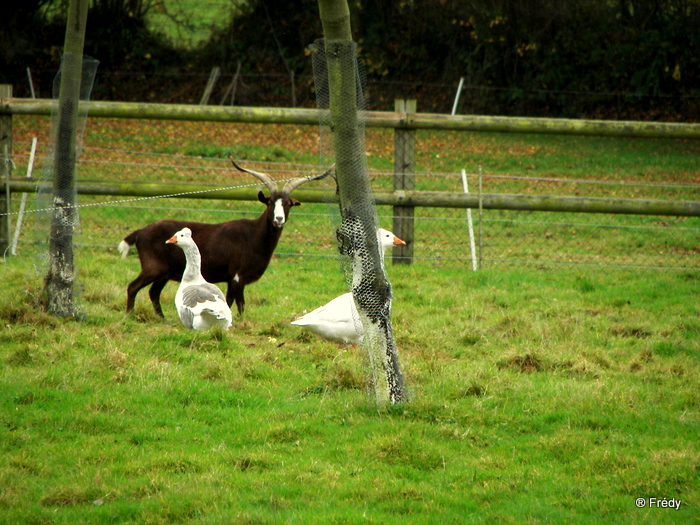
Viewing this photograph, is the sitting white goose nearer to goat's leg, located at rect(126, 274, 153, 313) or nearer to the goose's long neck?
the goose's long neck

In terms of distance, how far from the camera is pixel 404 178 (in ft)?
32.3

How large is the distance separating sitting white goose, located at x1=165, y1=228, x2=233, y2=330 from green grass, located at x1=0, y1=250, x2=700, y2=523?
0.18m

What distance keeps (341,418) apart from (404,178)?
5355 mm

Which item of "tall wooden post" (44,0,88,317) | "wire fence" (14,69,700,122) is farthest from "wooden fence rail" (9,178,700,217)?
"wire fence" (14,69,700,122)

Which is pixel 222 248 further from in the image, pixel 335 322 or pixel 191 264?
pixel 335 322

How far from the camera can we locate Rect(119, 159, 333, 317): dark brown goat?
294 inches

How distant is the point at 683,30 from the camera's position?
69.4 feet

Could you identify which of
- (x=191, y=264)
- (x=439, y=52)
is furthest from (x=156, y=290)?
(x=439, y=52)

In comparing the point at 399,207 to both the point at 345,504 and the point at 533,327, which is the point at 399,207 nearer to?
the point at 533,327

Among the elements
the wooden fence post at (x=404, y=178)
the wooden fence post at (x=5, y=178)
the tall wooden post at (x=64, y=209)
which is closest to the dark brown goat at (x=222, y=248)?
the tall wooden post at (x=64, y=209)

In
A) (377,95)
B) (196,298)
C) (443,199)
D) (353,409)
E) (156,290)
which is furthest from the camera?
(377,95)

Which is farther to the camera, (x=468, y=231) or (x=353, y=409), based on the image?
(x=468, y=231)

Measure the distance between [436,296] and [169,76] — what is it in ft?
60.3

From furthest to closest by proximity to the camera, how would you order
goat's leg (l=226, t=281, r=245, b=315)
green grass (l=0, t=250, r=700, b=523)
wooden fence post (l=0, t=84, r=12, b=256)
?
wooden fence post (l=0, t=84, r=12, b=256) < goat's leg (l=226, t=281, r=245, b=315) < green grass (l=0, t=250, r=700, b=523)
